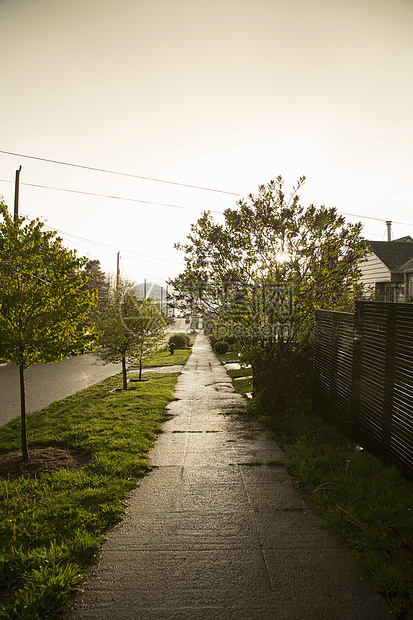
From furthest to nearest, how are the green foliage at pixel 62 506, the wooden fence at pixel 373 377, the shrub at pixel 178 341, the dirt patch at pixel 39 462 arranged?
the shrub at pixel 178 341 → the dirt patch at pixel 39 462 → the wooden fence at pixel 373 377 → the green foliage at pixel 62 506

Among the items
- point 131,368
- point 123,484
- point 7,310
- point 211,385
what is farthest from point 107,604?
point 131,368

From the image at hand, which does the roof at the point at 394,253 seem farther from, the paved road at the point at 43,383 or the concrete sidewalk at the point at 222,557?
the concrete sidewalk at the point at 222,557

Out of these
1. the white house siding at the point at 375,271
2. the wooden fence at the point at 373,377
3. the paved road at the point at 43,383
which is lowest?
the paved road at the point at 43,383

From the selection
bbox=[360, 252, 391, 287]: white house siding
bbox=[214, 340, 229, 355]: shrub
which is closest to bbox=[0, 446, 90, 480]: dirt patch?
bbox=[214, 340, 229, 355]: shrub

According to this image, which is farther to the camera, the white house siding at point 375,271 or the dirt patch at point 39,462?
the white house siding at point 375,271

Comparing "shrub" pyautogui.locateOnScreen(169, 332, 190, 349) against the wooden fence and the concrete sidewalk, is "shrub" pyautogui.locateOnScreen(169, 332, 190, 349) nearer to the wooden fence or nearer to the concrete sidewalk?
the wooden fence

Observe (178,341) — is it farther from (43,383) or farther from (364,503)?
(364,503)

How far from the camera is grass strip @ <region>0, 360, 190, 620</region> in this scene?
256 centimetres

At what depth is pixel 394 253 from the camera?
22.5 m

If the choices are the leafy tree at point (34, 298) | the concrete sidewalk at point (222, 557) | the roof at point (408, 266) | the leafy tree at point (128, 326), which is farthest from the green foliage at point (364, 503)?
the roof at point (408, 266)

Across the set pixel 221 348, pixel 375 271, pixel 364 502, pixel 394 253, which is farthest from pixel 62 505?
pixel 394 253

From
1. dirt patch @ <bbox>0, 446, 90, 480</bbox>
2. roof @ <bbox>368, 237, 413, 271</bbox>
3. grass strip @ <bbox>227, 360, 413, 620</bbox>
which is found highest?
roof @ <bbox>368, 237, 413, 271</bbox>

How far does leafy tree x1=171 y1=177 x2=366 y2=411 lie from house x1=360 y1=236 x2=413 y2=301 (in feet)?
45.9

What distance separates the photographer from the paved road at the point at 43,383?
916 cm
